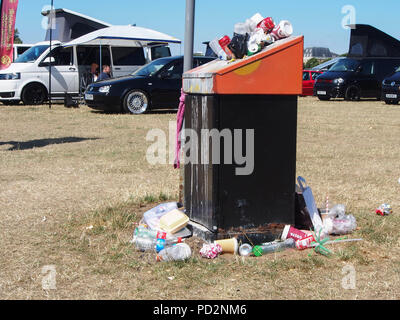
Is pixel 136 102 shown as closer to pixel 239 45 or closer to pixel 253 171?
pixel 239 45

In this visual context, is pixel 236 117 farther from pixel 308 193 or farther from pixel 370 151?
pixel 370 151

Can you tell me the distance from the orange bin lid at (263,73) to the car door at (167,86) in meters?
11.6

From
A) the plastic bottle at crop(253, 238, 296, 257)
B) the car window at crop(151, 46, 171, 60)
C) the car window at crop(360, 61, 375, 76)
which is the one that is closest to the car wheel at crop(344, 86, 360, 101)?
the car window at crop(360, 61, 375, 76)

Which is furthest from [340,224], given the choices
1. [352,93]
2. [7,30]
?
[352,93]

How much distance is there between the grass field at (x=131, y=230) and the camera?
350 centimetres

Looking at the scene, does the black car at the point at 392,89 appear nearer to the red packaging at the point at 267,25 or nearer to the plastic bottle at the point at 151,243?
the red packaging at the point at 267,25

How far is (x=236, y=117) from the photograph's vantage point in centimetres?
410

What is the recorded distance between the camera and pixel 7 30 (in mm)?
10586

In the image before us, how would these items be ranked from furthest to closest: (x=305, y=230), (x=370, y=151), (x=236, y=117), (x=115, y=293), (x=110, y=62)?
(x=110, y=62)
(x=370, y=151)
(x=305, y=230)
(x=236, y=117)
(x=115, y=293)

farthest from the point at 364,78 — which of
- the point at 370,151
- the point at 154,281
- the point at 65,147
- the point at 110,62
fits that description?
the point at 154,281

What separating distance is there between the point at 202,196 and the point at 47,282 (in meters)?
1.36

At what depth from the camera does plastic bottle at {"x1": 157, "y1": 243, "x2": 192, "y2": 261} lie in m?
3.98

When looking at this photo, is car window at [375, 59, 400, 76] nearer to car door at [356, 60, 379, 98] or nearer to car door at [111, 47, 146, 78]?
car door at [356, 60, 379, 98]

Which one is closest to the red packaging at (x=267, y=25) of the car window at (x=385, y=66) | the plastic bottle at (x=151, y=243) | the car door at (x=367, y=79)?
the plastic bottle at (x=151, y=243)
